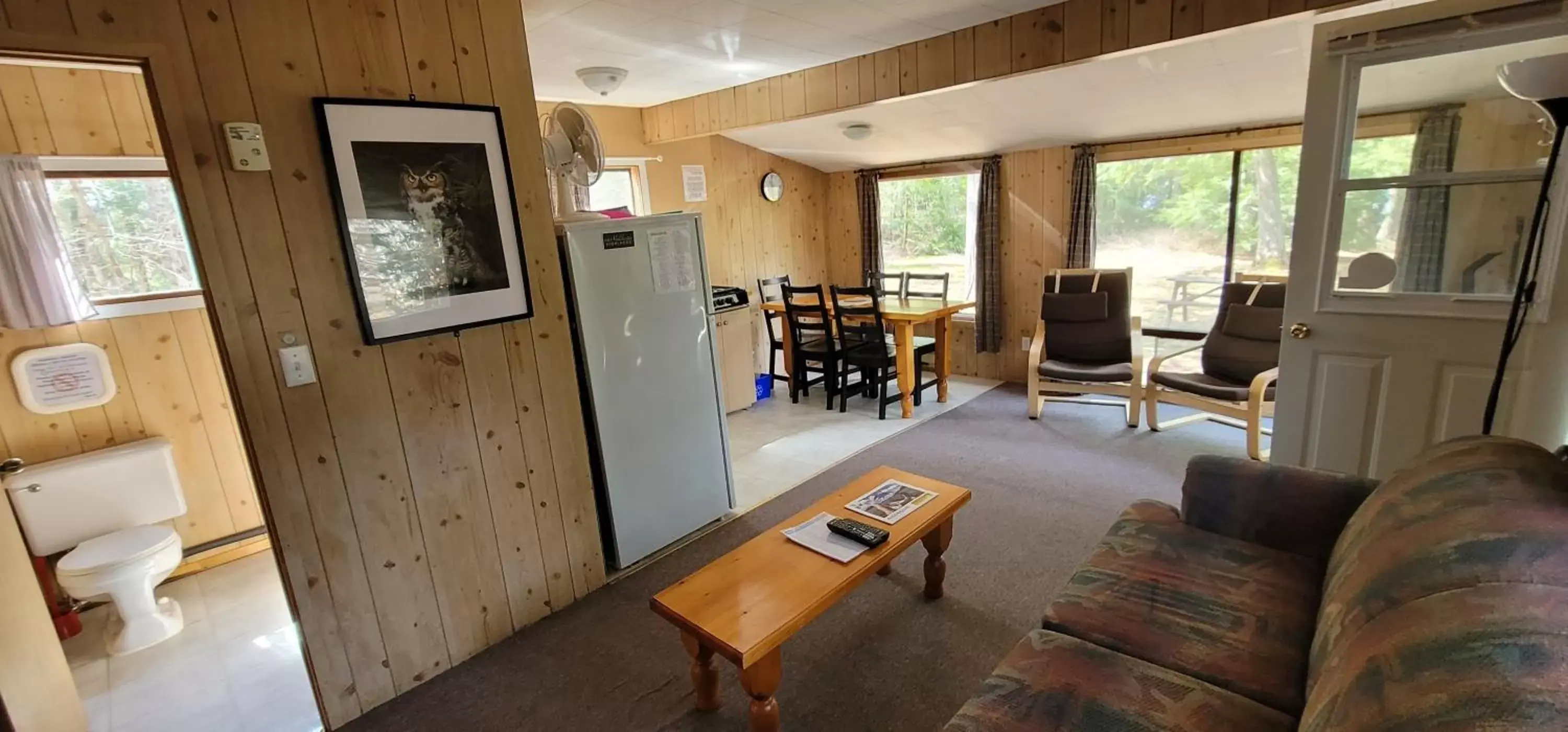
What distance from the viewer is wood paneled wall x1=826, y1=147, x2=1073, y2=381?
4.54 m

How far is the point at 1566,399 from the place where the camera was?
1.80 metres

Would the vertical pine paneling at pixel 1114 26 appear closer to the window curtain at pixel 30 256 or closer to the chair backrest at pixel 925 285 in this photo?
the chair backrest at pixel 925 285

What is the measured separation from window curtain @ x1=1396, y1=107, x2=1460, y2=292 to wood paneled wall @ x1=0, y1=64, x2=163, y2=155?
4.16 metres

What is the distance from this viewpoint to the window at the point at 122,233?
2.48 meters

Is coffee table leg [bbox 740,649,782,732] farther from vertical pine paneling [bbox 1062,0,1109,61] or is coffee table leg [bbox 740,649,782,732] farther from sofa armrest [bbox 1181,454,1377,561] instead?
vertical pine paneling [bbox 1062,0,1109,61]

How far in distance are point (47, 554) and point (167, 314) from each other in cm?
96

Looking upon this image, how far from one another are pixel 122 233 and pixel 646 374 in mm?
2205

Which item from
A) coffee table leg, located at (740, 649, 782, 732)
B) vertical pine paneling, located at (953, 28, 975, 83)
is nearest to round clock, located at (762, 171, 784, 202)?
vertical pine paneling, located at (953, 28, 975, 83)

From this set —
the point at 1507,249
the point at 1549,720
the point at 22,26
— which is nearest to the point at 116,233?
the point at 22,26

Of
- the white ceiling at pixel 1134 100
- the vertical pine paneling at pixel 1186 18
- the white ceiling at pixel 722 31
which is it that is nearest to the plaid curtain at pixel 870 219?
the white ceiling at pixel 1134 100

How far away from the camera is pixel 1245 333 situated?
11.6 feet

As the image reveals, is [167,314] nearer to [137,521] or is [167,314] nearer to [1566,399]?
[137,521]

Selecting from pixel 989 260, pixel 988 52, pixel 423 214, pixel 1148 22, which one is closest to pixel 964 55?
pixel 988 52

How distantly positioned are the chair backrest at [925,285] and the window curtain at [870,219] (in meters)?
0.42
